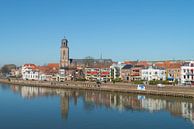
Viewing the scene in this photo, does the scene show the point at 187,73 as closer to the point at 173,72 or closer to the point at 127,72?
the point at 173,72

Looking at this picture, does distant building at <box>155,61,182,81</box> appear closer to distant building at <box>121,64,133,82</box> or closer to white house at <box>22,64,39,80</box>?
distant building at <box>121,64,133,82</box>

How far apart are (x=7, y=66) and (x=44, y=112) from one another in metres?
103

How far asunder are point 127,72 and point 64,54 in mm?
26613

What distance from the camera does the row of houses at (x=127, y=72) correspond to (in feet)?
175

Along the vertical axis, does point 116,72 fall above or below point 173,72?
above

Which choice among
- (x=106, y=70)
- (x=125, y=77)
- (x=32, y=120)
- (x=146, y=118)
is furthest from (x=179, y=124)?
(x=106, y=70)

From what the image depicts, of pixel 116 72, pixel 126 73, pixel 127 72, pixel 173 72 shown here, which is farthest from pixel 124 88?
pixel 116 72

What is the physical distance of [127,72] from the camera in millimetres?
66062

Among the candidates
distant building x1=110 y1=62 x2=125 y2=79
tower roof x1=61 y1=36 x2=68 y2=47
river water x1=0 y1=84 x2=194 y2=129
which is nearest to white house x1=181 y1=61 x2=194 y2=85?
river water x1=0 y1=84 x2=194 y2=129

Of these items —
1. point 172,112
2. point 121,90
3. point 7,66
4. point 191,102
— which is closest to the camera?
point 172,112

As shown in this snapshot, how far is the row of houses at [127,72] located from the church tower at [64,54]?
432 centimetres

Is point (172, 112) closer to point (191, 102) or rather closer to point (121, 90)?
point (191, 102)

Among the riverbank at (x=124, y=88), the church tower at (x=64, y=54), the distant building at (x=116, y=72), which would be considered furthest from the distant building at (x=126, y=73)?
the church tower at (x=64, y=54)

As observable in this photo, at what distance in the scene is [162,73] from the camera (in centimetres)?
6028
